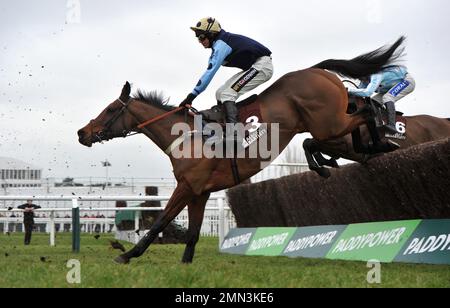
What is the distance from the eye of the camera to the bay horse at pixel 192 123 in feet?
22.6

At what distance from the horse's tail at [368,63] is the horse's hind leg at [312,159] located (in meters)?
0.85

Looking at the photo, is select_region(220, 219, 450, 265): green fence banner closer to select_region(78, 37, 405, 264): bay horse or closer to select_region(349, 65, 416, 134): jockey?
select_region(78, 37, 405, 264): bay horse

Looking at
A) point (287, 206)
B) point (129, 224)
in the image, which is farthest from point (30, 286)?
point (129, 224)

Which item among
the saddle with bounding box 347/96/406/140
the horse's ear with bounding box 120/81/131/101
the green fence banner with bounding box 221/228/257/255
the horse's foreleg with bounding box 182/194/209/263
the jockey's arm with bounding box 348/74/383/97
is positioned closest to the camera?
the horse's foreleg with bounding box 182/194/209/263

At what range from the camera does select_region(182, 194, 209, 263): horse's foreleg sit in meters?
7.19

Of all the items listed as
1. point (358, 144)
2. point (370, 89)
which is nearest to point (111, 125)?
point (358, 144)

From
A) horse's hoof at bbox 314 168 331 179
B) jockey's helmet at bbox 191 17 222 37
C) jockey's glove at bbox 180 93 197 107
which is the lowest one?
horse's hoof at bbox 314 168 331 179

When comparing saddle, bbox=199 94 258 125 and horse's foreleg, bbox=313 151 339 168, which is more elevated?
saddle, bbox=199 94 258 125

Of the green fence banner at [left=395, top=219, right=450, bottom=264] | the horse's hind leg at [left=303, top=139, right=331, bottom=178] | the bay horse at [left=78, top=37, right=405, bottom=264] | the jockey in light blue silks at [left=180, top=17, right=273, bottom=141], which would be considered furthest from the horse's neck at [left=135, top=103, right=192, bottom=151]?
the green fence banner at [left=395, top=219, right=450, bottom=264]

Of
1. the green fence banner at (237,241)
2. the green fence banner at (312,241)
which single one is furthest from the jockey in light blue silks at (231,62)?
the green fence banner at (237,241)

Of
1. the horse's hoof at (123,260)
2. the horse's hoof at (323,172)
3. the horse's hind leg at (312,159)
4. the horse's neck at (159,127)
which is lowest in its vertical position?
the horse's hoof at (123,260)

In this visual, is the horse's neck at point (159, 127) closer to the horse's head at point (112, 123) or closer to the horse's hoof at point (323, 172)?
the horse's head at point (112, 123)

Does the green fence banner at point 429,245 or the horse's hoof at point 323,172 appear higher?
the horse's hoof at point 323,172

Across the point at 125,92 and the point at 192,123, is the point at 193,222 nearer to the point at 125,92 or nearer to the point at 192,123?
the point at 192,123
